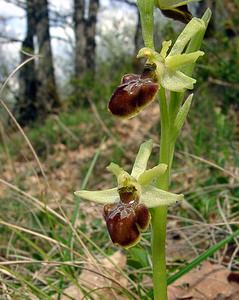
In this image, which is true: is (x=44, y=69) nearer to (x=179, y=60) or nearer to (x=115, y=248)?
(x=115, y=248)

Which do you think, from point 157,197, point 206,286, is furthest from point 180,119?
point 206,286

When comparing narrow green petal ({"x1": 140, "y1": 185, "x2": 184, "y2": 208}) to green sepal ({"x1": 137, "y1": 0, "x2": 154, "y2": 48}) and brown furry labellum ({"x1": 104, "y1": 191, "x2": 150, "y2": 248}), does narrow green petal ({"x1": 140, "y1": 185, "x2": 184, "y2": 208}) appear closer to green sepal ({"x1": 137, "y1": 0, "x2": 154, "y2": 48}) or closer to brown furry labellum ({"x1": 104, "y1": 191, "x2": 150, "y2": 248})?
brown furry labellum ({"x1": 104, "y1": 191, "x2": 150, "y2": 248})

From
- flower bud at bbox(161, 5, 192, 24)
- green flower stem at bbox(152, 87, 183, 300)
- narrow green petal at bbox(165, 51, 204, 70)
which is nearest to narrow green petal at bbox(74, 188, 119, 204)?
green flower stem at bbox(152, 87, 183, 300)

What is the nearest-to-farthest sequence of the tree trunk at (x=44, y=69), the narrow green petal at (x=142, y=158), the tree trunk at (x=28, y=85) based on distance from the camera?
the narrow green petal at (x=142, y=158), the tree trunk at (x=28, y=85), the tree trunk at (x=44, y=69)

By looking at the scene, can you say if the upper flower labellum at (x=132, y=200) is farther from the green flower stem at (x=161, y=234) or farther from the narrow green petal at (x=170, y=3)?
the narrow green petal at (x=170, y=3)

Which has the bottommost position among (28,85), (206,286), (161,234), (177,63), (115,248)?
(28,85)

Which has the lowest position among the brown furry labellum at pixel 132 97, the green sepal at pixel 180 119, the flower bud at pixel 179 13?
the green sepal at pixel 180 119

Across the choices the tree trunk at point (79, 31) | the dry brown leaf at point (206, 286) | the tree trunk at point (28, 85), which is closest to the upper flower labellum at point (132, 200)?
the dry brown leaf at point (206, 286)
